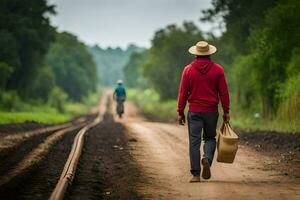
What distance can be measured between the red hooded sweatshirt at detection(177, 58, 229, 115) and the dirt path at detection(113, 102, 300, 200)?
1.23 meters

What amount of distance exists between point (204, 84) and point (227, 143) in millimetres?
1046

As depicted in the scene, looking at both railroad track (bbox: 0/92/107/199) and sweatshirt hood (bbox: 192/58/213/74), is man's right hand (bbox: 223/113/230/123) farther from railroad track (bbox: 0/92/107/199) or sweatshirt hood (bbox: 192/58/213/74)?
railroad track (bbox: 0/92/107/199)

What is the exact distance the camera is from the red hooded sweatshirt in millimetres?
10172

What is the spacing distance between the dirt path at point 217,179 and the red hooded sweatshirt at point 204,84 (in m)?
1.23

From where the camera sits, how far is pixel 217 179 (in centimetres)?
1040

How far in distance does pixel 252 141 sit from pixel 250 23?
1781cm

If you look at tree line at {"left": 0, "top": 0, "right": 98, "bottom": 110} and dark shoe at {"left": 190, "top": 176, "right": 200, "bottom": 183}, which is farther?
tree line at {"left": 0, "top": 0, "right": 98, "bottom": 110}

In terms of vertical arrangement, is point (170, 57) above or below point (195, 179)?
above

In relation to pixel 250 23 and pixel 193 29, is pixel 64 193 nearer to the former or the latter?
pixel 250 23

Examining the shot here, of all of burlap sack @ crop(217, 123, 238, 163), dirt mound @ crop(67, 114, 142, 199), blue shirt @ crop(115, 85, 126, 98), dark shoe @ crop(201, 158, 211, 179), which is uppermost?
blue shirt @ crop(115, 85, 126, 98)

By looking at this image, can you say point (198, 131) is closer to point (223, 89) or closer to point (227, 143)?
point (227, 143)

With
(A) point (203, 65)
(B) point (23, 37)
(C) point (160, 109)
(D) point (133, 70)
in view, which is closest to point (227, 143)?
(A) point (203, 65)

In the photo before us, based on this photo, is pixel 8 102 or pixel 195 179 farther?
pixel 8 102

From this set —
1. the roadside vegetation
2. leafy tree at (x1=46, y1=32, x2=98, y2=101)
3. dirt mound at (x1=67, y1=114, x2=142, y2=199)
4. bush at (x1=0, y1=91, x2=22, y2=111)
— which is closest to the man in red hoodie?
dirt mound at (x1=67, y1=114, x2=142, y2=199)
